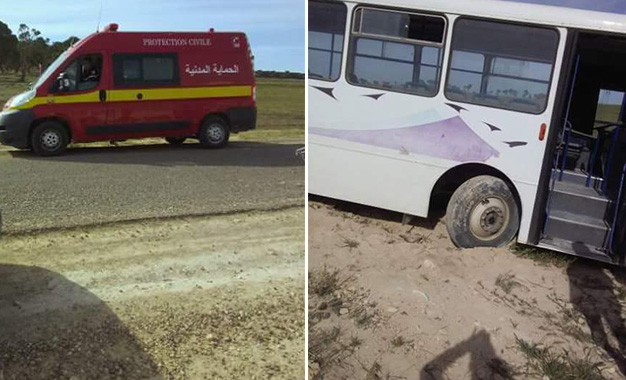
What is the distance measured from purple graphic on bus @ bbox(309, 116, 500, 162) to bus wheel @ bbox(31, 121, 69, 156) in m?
1.50

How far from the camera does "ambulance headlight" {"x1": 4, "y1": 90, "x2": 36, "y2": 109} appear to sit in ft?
4.35

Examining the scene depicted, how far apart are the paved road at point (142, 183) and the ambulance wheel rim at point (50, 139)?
0.03 metres

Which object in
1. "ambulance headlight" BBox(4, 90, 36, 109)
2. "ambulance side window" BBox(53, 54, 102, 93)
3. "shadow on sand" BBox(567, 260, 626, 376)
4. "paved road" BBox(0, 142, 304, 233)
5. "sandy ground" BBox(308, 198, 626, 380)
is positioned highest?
"ambulance side window" BBox(53, 54, 102, 93)

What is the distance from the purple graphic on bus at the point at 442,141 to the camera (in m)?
2.75

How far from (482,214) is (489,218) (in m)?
0.06

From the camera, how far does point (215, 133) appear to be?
5.00ft

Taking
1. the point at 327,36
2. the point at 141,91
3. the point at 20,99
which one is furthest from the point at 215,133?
the point at 327,36

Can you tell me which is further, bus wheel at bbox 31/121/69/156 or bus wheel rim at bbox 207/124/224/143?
bus wheel rim at bbox 207/124/224/143

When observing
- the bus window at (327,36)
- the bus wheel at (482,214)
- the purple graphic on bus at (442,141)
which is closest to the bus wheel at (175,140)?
the bus window at (327,36)

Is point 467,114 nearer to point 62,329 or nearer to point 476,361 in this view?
point 476,361

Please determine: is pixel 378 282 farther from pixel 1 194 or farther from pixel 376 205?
pixel 1 194

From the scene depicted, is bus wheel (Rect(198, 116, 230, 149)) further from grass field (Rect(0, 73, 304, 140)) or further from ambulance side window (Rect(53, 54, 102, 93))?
ambulance side window (Rect(53, 54, 102, 93))

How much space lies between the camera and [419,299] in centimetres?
239

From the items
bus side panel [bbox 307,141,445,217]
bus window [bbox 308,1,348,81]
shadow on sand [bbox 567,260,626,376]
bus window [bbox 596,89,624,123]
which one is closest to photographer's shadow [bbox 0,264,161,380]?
bus side panel [bbox 307,141,445,217]
